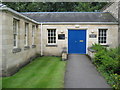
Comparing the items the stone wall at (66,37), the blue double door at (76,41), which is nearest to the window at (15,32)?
the stone wall at (66,37)

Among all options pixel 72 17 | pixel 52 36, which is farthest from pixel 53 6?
pixel 52 36

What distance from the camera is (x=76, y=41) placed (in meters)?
14.8

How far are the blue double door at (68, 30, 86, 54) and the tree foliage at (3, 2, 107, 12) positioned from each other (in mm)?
16933

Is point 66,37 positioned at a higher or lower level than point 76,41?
higher

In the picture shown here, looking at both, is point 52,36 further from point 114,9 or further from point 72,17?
point 114,9

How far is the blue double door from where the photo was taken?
1466 cm

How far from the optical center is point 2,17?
7004mm

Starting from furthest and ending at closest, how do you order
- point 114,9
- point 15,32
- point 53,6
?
point 53,6
point 114,9
point 15,32

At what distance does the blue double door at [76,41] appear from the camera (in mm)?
14664

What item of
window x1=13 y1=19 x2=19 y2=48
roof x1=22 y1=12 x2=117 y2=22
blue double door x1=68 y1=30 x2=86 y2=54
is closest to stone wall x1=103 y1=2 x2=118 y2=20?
roof x1=22 y1=12 x2=117 y2=22

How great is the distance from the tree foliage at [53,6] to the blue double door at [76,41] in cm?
1693

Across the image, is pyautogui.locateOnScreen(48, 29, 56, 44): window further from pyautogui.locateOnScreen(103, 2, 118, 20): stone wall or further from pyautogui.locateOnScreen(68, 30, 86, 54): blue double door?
pyautogui.locateOnScreen(103, 2, 118, 20): stone wall

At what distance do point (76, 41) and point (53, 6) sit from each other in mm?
19719

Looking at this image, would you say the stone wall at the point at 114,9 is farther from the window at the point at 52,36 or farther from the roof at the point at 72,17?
the window at the point at 52,36
